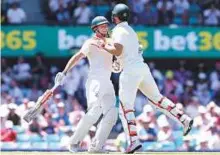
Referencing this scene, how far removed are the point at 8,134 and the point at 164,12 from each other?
832 cm

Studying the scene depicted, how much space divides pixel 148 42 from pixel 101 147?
13.6 meters

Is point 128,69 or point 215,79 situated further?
point 215,79

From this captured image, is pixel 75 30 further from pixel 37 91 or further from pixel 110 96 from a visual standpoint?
pixel 110 96

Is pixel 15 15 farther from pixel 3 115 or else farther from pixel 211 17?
pixel 3 115

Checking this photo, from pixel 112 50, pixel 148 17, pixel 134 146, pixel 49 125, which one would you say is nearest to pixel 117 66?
pixel 112 50

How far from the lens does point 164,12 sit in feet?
91.6

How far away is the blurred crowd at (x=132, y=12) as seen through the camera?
1094 inches

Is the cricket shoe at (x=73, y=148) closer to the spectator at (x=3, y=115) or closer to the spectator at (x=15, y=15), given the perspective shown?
the spectator at (x=3, y=115)

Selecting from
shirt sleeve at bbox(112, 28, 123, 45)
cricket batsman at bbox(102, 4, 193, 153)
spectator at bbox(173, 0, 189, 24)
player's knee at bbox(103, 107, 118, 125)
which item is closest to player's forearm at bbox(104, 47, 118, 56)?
cricket batsman at bbox(102, 4, 193, 153)

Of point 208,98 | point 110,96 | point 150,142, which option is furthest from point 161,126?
point 110,96

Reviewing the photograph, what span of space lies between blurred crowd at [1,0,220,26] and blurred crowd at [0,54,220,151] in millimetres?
1198

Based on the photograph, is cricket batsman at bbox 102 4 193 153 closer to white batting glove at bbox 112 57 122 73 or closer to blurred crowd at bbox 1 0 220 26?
white batting glove at bbox 112 57 122 73

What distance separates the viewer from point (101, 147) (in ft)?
47.3

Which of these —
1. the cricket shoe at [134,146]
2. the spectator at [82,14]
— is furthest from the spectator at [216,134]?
the cricket shoe at [134,146]
